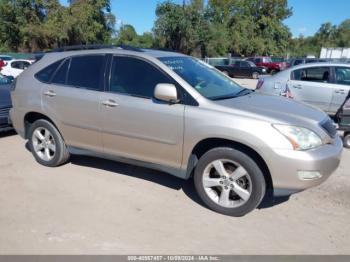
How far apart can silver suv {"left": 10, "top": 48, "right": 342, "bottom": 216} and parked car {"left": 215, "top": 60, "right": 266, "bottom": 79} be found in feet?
78.2

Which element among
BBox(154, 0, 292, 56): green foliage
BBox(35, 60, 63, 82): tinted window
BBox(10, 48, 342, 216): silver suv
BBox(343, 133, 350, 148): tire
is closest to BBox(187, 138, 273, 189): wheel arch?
BBox(10, 48, 342, 216): silver suv

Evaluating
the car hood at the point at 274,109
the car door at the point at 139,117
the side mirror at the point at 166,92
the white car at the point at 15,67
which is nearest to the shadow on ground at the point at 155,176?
the car door at the point at 139,117

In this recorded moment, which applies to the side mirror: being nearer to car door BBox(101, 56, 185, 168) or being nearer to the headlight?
car door BBox(101, 56, 185, 168)

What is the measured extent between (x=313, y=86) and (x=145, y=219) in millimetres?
6417

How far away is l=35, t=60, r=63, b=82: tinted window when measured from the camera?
5.19 metres

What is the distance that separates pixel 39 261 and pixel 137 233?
0.93 metres

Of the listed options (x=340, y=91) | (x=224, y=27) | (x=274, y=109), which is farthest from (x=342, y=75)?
(x=224, y=27)

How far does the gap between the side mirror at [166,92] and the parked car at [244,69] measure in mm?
24942

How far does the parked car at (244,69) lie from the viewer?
2791 cm

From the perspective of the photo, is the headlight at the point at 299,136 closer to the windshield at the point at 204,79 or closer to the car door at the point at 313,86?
the windshield at the point at 204,79

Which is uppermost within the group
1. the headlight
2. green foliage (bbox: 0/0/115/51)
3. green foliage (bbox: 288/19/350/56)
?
green foliage (bbox: 288/19/350/56)

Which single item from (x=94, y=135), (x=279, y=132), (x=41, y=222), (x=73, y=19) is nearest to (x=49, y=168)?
(x=94, y=135)

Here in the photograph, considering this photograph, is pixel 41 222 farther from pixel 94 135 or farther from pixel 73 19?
pixel 73 19

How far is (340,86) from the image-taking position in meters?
8.47
